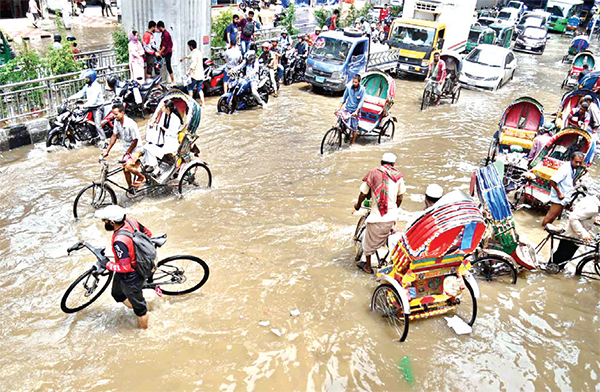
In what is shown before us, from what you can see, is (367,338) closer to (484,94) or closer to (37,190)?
(37,190)

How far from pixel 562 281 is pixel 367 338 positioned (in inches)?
129

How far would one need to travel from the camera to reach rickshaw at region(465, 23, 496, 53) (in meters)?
22.2

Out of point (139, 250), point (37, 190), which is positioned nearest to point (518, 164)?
point (139, 250)

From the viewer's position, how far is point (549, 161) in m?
8.56

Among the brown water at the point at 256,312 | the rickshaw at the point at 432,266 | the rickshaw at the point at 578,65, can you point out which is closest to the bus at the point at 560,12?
the rickshaw at the point at 578,65

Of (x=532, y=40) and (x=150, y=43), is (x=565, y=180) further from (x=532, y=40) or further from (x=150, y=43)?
(x=532, y=40)

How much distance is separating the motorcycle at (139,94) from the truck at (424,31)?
34.6 feet

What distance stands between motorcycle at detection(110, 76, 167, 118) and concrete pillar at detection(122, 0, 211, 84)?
7.34 feet

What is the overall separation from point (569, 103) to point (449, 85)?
185 inches

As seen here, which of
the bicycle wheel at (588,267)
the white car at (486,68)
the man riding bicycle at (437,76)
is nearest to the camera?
the bicycle wheel at (588,267)

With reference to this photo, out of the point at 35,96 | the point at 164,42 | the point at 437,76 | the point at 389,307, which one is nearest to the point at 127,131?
the point at 35,96

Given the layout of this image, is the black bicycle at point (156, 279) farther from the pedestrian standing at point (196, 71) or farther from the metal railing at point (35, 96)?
the pedestrian standing at point (196, 71)

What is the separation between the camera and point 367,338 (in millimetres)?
5199

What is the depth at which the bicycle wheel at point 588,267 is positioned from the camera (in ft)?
21.0
